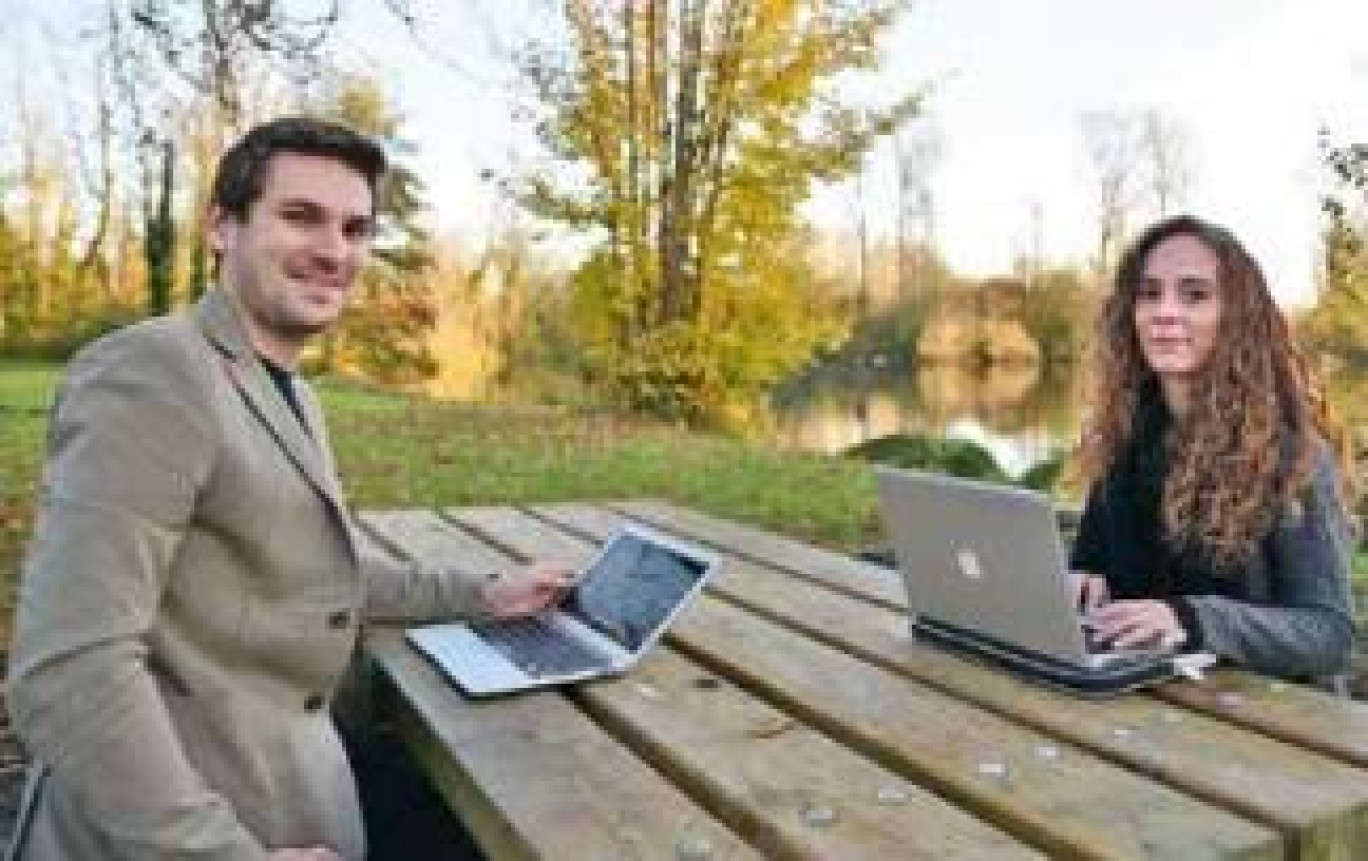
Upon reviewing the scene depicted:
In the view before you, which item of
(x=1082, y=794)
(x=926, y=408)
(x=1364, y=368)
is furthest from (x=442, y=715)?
(x=926, y=408)

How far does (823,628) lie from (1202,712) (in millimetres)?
794

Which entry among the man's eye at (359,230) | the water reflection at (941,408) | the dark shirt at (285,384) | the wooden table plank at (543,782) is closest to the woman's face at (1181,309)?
the wooden table plank at (543,782)

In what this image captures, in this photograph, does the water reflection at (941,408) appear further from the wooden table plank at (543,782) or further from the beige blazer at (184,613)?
the beige blazer at (184,613)

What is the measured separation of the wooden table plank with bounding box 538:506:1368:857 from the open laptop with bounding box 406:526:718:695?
34 centimetres

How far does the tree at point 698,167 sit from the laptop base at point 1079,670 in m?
14.9

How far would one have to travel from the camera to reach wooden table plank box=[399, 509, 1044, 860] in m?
1.53

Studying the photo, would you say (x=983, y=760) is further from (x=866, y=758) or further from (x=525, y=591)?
(x=525, y=591)

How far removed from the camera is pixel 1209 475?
2607 mm

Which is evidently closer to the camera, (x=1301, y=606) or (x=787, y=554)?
(x=1301, y=606)

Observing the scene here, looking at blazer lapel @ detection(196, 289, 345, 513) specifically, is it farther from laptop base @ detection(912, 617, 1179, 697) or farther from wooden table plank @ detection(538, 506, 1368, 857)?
laptop base @ detection(912, 617, 1179, 697)

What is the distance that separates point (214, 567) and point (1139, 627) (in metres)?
1.46

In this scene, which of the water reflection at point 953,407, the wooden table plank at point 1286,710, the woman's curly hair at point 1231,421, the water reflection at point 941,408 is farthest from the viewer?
the water reflection at point 941,408

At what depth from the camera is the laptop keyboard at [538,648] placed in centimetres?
233

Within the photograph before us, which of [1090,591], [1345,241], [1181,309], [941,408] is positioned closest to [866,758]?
[1090,591]
